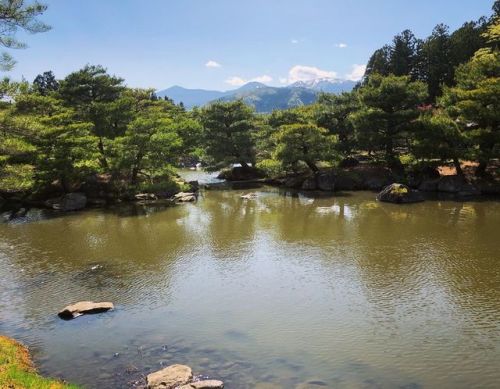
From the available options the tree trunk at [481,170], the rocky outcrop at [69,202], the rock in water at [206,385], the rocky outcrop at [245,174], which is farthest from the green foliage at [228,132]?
the rock in water at [206,385]

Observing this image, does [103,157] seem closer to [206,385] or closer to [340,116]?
[340,116]

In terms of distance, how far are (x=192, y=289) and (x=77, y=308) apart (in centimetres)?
381

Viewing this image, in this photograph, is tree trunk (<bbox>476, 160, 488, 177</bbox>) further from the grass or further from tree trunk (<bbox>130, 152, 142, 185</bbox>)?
the grass

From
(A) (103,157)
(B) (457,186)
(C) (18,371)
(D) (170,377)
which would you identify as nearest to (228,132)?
(A) (103,157)

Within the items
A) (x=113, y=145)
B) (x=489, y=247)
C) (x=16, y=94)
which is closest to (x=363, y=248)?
(x=489, y=247)

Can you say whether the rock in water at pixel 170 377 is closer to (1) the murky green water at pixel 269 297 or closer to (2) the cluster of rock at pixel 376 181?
(1) the murky green water at pixel 269 297

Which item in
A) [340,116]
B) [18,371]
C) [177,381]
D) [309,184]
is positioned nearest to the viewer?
[18,371]

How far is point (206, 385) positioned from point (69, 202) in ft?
80.0

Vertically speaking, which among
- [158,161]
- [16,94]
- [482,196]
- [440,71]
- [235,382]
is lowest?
[235,382]

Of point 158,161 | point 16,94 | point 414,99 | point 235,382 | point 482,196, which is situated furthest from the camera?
point 414,99

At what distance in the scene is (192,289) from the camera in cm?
1560

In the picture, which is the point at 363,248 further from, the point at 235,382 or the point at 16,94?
the point at 16,94

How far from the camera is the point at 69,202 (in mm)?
30609

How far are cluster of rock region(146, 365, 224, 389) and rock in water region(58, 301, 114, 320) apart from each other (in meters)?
4.57
